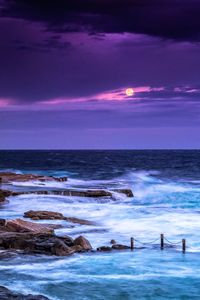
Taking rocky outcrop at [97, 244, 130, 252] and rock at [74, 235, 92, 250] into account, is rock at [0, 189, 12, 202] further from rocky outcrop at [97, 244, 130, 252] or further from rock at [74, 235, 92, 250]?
rocky outcrop at [97, 244, 130, 252]

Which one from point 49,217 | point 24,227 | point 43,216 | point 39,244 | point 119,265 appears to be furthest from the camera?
point 43,216

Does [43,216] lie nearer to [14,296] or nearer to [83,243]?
[83,243]

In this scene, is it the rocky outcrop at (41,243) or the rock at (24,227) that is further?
the rock at (24,227)

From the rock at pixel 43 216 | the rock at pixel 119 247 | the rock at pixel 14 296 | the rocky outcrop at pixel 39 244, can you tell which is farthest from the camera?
the rock at pixel 43 216

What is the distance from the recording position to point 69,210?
45156 millimetres

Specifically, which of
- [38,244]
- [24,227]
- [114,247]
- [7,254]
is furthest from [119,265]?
[24,227]

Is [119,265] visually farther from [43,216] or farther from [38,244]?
[43,216]

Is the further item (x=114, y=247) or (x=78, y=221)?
(x=78, y=221)

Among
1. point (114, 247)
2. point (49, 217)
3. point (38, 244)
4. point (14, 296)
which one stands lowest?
point (14, 296)

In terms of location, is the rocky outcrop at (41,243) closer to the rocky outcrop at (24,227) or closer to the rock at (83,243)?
the rock at (83,243)

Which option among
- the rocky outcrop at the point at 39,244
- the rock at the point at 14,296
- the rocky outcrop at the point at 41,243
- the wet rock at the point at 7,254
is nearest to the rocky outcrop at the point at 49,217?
the rocky outcrop at the point at 41,243

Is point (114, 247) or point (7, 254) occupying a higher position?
point (114, 247)

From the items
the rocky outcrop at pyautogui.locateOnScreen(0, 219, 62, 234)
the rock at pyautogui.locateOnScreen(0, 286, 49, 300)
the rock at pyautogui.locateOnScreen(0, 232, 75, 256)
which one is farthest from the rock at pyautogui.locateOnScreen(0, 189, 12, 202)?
the rock at pyautogui.locateOnScreen(0, 286, 49, 300)

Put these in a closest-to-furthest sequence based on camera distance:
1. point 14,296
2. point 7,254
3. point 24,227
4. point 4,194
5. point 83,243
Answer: point 14,296 < point 7,254 < point 83,243 < point 24,227 < point 4,194
